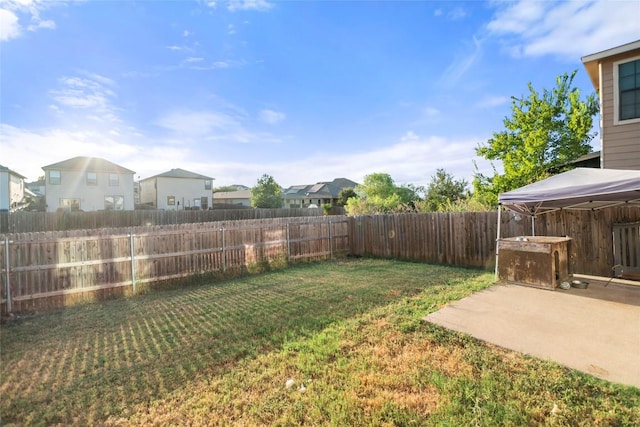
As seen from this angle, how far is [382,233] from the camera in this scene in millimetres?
10688

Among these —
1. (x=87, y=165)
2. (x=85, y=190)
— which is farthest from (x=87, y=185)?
(x=87, y=165)

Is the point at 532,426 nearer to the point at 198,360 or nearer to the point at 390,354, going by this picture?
the point at 390,354

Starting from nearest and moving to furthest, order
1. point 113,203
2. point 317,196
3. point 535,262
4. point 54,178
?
point 535,262
point 54,178
point 113,203
point 317,196

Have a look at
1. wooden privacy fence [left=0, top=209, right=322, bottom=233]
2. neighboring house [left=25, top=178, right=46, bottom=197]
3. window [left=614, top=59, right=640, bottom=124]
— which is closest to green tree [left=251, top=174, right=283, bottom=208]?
wooden privacy fence [left=0, top=209, right=322, bottom=233]

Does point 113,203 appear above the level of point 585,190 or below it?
above

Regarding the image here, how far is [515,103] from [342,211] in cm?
1790

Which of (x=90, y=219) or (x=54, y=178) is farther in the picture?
(x=54, y=178)

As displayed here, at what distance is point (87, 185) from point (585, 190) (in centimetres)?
3047

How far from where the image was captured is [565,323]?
153 inches

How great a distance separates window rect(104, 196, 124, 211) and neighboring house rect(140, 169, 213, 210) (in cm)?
528

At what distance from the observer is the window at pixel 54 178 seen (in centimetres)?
2303

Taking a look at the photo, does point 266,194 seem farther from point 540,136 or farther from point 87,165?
point 540,136

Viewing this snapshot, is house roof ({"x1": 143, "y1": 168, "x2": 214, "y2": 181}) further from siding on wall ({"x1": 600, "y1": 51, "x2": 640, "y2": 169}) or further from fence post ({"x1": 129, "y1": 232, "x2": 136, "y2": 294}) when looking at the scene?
siding on wall ({"x1": 600, "y1": 51, "x2": 640, "y2": 169})

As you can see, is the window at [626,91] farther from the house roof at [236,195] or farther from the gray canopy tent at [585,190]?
the house roof at [236,195]
